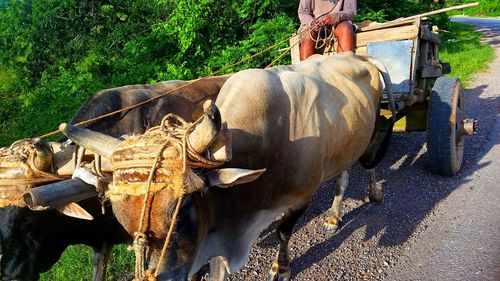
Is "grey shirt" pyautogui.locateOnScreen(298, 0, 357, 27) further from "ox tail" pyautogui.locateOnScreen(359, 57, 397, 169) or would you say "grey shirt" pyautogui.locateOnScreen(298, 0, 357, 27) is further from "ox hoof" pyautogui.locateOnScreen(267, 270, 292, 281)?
"ox hoof" pyautogui.locateOnScreen(267, 270, 292, 281)

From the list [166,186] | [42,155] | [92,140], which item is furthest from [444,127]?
[42,155]

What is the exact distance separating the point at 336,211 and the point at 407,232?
2.39ft

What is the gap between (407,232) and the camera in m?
4.40

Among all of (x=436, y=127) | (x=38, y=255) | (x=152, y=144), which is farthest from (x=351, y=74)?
(x=38, y=255)

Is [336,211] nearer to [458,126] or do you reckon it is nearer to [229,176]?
[458,126]

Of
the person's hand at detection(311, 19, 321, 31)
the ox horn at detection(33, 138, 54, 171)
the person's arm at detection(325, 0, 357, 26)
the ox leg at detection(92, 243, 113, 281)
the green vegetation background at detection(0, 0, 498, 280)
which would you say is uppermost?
the person's arm at detection(325, 0, 357, 26)

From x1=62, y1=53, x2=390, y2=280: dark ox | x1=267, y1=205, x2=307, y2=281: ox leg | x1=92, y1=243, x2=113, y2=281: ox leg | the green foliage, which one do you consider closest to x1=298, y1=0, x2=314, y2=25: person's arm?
x1=62, y1=53, x2=390, y2=280: dark ox

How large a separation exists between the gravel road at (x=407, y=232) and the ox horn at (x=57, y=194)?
188 cm

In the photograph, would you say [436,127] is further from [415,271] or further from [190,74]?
[190,74]

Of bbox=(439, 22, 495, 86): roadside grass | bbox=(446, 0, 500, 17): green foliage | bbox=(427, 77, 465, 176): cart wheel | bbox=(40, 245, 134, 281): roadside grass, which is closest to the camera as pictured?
bbox=(40, 245, 134, 281): roadside grass

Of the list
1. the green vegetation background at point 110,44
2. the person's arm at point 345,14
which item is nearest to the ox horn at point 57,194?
the person's arm at point 345,14

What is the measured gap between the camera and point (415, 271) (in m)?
3.75

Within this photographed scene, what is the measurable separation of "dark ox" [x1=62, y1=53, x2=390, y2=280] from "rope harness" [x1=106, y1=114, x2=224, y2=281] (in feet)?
0.11

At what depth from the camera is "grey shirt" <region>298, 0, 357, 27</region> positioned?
5305 mm
